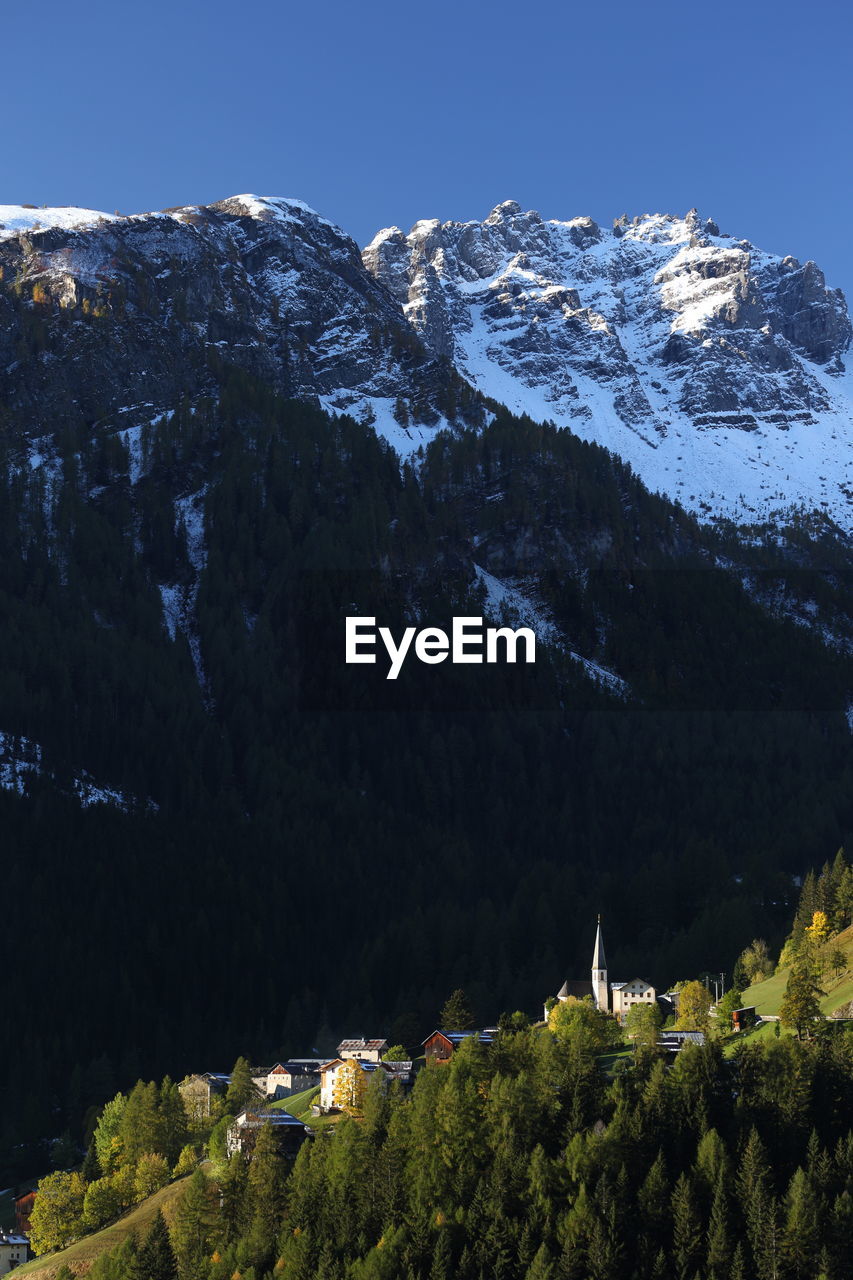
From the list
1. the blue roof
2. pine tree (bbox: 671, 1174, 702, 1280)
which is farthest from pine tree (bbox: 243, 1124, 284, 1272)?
pine tree (bbox: 671, 1174, 702, 1280)

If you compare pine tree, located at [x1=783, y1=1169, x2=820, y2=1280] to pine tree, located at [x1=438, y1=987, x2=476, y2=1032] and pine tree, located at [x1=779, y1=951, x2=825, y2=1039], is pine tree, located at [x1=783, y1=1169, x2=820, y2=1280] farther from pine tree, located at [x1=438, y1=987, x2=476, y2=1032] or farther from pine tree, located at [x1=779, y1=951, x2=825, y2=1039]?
pine tree, located at [x1=438, y1=987, x2=476, y2=1032]

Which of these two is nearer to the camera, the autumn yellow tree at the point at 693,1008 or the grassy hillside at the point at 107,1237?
the grassy hillside at the point at 107,1237

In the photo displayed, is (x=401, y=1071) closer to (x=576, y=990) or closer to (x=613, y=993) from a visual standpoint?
(x=613, y=993)

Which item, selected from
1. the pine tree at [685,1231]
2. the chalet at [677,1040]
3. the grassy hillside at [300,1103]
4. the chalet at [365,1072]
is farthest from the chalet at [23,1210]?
the pine tree at [685,1231]

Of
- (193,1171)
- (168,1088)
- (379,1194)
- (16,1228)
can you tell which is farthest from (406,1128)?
(16,1228)

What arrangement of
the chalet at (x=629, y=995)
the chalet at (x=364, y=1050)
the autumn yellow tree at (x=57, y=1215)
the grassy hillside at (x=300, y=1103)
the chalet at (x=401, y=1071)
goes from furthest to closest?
the chalet at (x=629, y=995), the chalet at (x=364, y=1050), the grassy hillside at (x=300, y=1103), the autumn yellow tree at (x=57, y=1215), the chalet at (x=401, y=1071)

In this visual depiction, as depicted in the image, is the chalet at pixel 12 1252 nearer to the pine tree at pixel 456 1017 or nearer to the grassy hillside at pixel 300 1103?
the grassy hillside at pixel 300 1103

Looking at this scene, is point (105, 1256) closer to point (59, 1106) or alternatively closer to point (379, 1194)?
point (379, 1194)
